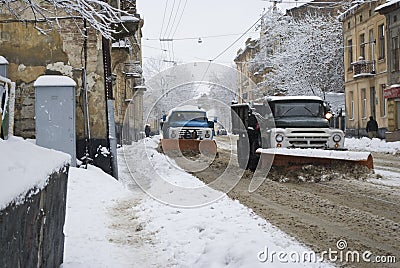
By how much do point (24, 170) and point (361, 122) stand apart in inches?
1429

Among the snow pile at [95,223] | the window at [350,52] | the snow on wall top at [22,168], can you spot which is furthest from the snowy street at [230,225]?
the window at [350,52]

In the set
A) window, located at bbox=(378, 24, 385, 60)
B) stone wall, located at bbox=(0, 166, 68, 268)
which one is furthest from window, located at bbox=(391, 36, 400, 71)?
stone wall, located at bbox=(0, 166, 68, 268)

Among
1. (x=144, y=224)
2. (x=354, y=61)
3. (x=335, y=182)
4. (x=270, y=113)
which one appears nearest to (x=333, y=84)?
(x=354, y=61)

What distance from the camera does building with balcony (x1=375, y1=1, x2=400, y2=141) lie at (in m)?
30.9

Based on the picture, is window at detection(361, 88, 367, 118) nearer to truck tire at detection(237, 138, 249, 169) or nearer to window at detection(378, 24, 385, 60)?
window at detection(378, 24, 385, 60)

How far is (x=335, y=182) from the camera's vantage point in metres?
11.9

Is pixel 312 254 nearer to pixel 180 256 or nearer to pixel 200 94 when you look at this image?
pixel 180 256

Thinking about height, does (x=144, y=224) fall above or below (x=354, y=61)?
below

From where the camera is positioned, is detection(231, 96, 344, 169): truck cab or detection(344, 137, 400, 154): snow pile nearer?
detection(231, 96, 344, 169): truck cab

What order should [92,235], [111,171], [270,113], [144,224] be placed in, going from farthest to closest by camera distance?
[270,113] → [111,171] → [144,224] → [92,235]

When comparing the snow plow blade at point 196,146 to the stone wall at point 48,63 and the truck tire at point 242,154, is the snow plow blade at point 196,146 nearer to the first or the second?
the truck tire at point 242,154

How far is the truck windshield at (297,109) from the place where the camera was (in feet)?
49.4

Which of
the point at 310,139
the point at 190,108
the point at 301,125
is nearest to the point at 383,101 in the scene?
the point at 190,108

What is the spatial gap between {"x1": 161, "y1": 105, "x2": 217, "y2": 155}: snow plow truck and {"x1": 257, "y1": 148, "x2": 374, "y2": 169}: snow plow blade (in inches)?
286
